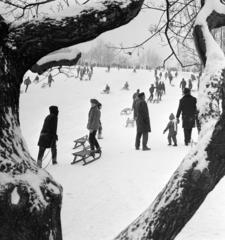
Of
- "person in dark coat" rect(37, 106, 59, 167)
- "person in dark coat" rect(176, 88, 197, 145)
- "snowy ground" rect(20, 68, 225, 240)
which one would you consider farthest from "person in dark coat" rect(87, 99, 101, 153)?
"person in dark coat" rect(176, 88, 197, 145)

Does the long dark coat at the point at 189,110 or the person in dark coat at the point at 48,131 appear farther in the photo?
the long dark coat at the point at 189,110

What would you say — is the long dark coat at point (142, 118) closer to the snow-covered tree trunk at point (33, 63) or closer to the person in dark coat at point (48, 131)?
the person in dark coat at point (48, 131)

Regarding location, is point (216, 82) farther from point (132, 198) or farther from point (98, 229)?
point (132, 198)

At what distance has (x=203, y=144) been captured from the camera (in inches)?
106

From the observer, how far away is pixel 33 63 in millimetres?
2490

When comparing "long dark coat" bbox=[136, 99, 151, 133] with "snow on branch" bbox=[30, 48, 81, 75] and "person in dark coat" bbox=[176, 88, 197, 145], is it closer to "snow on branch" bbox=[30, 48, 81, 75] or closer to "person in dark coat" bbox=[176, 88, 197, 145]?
"person in dark coat" bbox=[176, 88, 197, 145]

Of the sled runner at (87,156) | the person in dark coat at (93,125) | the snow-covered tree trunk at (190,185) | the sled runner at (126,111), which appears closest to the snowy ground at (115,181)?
the sled runner at (87,156)

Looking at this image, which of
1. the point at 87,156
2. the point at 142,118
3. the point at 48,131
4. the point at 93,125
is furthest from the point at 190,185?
the point at 142,118

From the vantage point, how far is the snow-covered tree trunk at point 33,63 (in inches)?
93.2

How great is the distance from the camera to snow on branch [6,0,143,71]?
2.42 metres

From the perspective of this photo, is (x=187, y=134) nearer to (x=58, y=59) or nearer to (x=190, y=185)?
(x=190, y=185)

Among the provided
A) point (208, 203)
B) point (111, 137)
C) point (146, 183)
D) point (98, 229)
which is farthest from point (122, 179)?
point (111, 137)

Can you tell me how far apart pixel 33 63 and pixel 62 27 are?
0.26 m

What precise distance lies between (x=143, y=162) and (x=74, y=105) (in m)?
16.0
